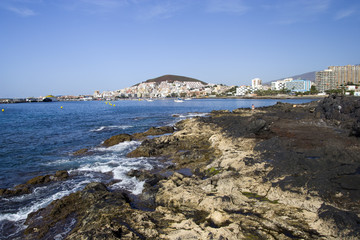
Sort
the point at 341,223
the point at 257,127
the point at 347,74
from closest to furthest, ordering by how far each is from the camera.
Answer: the point at 341,223
the point at 257,127
the point at 347,74

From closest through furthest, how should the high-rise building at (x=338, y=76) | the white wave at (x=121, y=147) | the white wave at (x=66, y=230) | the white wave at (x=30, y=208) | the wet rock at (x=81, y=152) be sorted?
the white wave at (x=66, y=230) < the white wave at (x=30, y=208) < the wet rock at (x=81, y=152) < the white wave at (x=121, y=147) < the high-rise building at (x=338, y=76)

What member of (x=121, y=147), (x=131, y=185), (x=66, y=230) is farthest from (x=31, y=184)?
(x=121, y=147)

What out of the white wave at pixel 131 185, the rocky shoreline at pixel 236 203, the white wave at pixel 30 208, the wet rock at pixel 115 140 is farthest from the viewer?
the wet rock at pixel 115 140

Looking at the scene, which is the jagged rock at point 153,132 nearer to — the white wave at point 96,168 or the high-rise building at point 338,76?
the white wave at point 96,168

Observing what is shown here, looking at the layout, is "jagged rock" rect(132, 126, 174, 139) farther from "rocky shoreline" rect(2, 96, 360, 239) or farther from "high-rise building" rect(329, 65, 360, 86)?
"high-rise building" rect(329, 65, 360, 86)

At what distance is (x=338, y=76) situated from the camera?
6137 inches

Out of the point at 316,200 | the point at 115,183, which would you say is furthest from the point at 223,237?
the point at 115,183

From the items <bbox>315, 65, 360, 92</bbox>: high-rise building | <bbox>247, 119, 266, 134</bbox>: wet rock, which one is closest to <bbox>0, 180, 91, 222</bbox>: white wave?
<bbox>247, 119, 266, 134</bbox>: wet rock

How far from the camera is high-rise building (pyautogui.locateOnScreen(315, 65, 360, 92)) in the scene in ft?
497

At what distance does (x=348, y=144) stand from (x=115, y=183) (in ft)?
36.5

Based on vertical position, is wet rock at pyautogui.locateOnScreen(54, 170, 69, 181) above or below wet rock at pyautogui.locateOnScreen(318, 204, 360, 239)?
below

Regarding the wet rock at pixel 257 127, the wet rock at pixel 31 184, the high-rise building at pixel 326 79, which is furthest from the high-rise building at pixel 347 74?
the wet rock at pixel 31 184

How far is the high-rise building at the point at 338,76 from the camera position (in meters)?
152

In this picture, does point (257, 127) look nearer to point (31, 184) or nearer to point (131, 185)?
point (131, 185)
